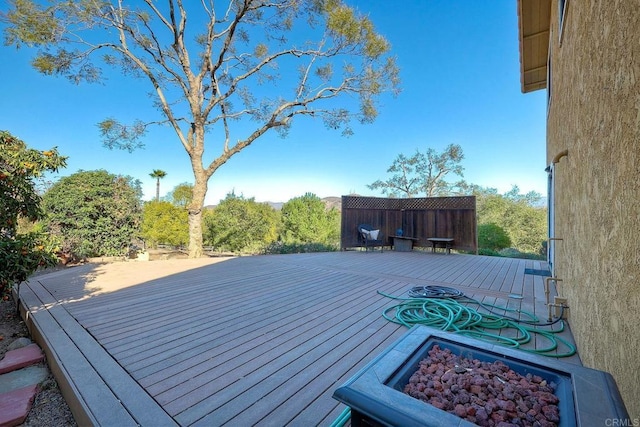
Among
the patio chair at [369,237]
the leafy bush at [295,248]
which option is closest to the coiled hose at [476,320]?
the patio chair at [369,237]

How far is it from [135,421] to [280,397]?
66 centimetres

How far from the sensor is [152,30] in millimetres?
7316

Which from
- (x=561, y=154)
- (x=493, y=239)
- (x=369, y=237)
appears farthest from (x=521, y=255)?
(x=561, y=154)

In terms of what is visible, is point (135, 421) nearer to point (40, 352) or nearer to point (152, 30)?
point (40, 352)

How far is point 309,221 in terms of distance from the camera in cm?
1467

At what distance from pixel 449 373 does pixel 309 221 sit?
13.7m

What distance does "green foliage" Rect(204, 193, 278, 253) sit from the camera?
1406cm

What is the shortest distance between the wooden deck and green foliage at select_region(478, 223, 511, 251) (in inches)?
187

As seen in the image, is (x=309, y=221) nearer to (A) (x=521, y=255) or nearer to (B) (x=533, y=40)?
(A) (x=521, y=255)

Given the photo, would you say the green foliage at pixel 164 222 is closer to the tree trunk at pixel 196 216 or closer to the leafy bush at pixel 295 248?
the tree trunk at pixel 196 216

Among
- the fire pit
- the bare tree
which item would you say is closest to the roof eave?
the bare tree

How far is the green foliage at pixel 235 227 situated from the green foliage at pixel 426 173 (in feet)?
28.3

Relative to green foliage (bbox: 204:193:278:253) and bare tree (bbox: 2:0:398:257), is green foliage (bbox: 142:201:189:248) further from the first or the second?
bare tree (bbox: 2:0:398:257)

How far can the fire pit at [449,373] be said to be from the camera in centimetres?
73
